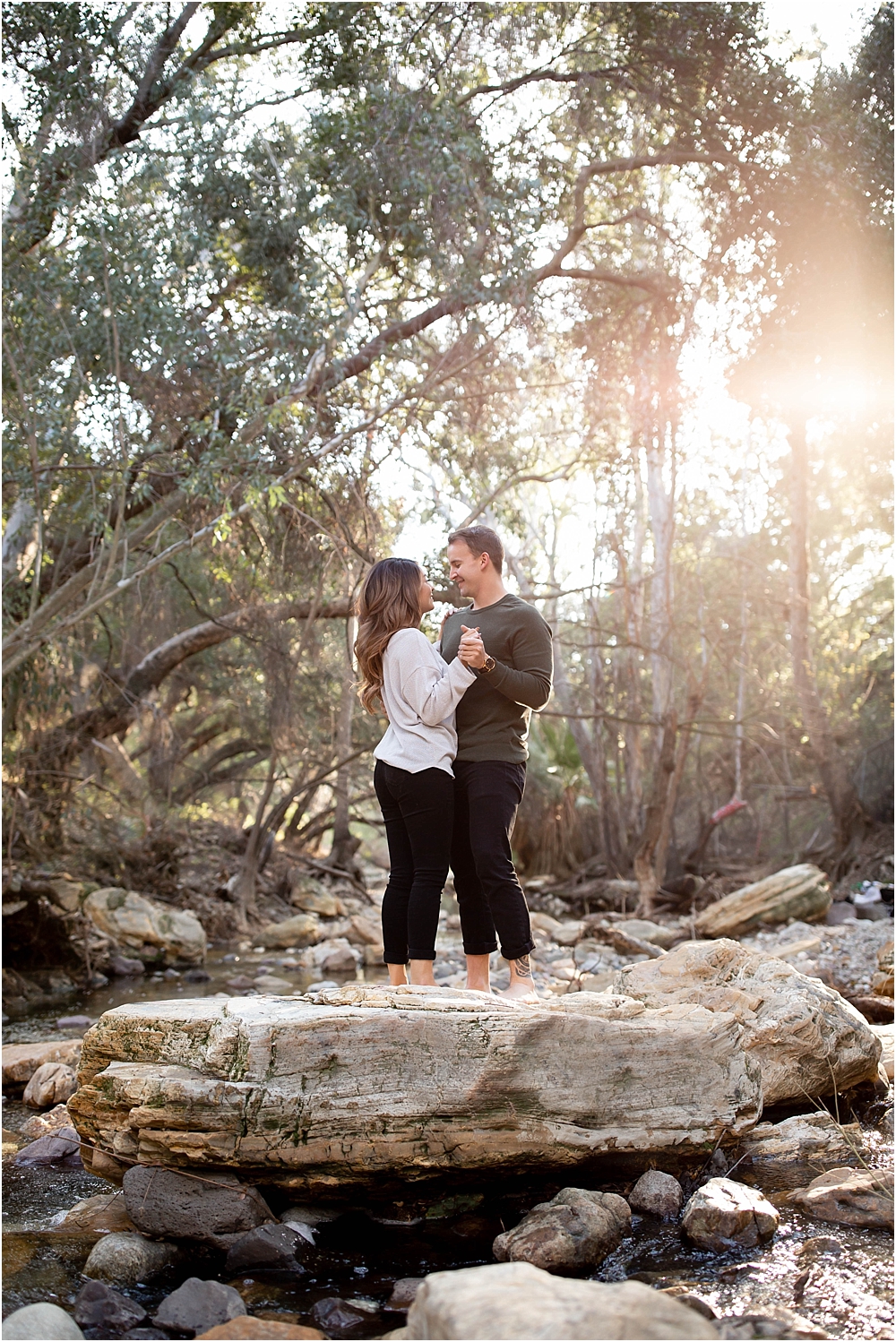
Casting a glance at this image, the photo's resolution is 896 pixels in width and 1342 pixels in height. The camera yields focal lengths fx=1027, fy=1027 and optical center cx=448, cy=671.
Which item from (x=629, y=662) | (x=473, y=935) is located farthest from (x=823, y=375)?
(x=473, y=935)

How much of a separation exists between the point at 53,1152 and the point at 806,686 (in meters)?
11.6

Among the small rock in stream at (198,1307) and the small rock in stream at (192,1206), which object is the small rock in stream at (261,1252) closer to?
the small rock in stream at (192,1206)

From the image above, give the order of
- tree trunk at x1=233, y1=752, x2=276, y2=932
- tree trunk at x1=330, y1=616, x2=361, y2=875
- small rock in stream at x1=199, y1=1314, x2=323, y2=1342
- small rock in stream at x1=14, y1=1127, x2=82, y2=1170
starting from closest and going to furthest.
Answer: small rock in stream at x1=199, y1=1314, x2=323, y2=1342 < small rock in stream at x1=14, y1=1127, x2=82, y2=1170 < tree trunk at x1=330, y1=616, x2=361, y2=875 < tree trunk at x1=233, y1=752, x2=276, y2=932

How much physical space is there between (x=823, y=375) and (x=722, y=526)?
16163 millimetres

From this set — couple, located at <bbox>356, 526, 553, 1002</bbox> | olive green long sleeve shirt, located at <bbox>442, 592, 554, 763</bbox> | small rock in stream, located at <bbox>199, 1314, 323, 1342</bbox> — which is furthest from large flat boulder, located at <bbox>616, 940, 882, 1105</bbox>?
small rock in stream, located at <bbox>199, 1314, 323, 1342</bbox>

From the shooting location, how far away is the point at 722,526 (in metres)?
25.0

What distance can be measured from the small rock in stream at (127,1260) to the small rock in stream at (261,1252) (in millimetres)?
181

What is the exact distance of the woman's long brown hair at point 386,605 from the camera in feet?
12.5

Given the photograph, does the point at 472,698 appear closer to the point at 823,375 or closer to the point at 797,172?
the point at 797,172

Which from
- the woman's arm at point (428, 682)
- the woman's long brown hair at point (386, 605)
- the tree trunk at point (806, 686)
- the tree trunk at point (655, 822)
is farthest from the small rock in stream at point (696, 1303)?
the tree trunk at point (806, 686)

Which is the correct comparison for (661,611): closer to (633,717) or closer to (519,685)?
(633,717)

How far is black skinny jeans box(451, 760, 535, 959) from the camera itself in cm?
366

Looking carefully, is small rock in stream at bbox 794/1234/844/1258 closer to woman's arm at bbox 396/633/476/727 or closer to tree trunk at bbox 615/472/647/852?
woman's arm at bbox 396/633/476/727

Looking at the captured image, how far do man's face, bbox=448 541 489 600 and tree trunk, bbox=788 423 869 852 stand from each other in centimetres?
1012
